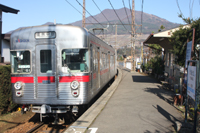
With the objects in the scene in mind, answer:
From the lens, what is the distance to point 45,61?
22.7 feet

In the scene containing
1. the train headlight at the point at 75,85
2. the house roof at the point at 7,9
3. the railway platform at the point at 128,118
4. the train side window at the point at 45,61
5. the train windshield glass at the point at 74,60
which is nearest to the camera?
the railway platform at the point at 128,118

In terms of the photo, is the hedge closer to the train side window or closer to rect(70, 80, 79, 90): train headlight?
the train side window

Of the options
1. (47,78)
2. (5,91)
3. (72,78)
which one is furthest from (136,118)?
(5,91)

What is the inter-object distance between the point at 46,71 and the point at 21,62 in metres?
0.90

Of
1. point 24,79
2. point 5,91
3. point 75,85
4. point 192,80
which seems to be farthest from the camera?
point 5,91

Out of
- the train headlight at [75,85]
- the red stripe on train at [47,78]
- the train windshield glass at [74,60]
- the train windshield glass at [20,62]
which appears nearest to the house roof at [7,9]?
the train windshield glass at [20,62]

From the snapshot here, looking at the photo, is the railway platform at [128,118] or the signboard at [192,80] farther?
the railway platform at [128,118]

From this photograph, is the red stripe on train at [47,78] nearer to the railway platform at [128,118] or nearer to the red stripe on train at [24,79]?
the red stripe on train at [24,79]

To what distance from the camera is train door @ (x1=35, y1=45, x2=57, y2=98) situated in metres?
6.77

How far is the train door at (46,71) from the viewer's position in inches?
267

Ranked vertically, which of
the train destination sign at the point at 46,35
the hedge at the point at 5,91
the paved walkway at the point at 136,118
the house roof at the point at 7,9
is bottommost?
the paved walkway at the point at 136,118

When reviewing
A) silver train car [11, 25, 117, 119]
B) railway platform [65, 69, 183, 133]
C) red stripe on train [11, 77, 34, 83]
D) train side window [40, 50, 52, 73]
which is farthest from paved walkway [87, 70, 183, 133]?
red stripe on train [11, 77, 34, 83]

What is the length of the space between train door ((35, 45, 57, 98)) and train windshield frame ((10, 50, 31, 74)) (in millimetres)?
359

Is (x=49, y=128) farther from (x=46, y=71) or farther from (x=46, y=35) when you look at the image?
(x=46, y=35)
